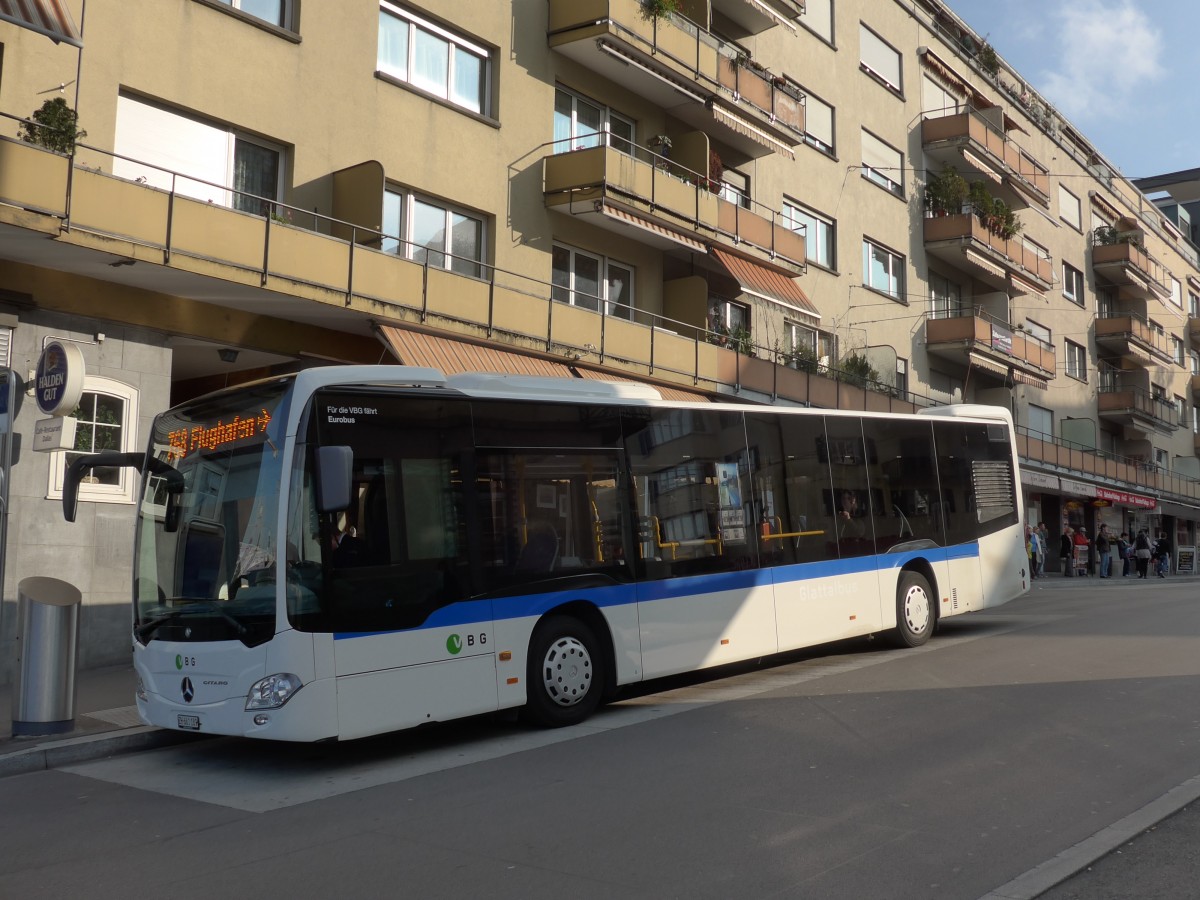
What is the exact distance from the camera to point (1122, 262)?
48.5 metres

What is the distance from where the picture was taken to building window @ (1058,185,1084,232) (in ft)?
152

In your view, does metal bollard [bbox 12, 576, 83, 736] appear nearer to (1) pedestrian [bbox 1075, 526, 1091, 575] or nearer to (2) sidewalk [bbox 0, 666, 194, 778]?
(2) sidewalk [bbox 0, 666, 194, 778]

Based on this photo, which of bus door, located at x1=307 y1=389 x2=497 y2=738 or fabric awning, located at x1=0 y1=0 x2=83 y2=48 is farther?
fabric awning, located at x1=0 y1=0 x2=83 y2=48

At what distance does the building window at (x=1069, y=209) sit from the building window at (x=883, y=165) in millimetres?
15402

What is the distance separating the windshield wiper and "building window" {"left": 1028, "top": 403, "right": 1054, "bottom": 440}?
3712 centimetres

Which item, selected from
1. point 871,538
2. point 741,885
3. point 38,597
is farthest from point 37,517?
point 741,885

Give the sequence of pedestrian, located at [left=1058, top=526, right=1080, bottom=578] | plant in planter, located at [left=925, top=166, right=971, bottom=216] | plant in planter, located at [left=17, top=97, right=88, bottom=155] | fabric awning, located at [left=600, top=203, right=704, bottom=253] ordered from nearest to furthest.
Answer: plant in planter, located at [left=17, top=97, right=88, bottom=155]
fabric awning, located at [left=600, top=203, right=704, bottom=253]
plant in planter, located at [left=925, top=166, right=971, bottom=216]
pedestrian, located at [left=1058, top=526, right=1080, bottom=578]

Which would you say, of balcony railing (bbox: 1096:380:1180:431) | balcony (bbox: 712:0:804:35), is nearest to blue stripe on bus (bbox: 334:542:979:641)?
balcony (bbox: 712:0:804:35)

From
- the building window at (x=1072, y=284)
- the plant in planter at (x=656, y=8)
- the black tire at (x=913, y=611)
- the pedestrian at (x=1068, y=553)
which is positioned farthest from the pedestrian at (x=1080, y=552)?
the black tire at (x=913, y=611)

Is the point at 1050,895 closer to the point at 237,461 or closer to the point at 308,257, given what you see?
the point at 237,461

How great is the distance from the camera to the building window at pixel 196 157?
14.2m

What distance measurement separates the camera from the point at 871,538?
536 inches

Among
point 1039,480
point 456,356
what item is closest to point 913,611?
point 456,356

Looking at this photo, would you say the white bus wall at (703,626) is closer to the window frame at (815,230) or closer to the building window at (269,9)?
the building window at (269,9)
